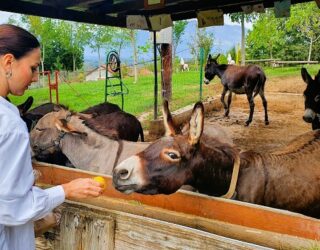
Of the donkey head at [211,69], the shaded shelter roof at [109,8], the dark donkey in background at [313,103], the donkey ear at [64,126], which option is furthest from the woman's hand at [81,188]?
the donkey head at [211,69]

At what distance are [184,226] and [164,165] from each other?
2.06ft

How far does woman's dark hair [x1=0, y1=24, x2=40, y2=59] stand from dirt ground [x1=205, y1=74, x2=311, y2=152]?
19.6 feet

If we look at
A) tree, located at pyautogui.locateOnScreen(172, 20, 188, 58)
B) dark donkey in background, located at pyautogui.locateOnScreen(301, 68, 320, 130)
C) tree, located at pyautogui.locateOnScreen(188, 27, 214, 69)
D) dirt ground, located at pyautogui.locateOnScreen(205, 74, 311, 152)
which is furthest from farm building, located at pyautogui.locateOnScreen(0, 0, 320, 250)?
tree, located at pyautogui.locateOnScreen(172, 20, 188, 58)

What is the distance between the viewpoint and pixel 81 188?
1610 mm

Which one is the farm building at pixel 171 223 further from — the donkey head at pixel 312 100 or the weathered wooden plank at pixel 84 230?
the donkey head at pixel 312 100

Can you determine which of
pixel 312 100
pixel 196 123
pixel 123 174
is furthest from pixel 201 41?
pixel 123 174

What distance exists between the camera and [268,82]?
17.2m

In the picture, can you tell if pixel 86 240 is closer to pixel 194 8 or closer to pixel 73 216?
pixel 73 216

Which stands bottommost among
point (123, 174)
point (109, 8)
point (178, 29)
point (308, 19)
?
point (123, 174)

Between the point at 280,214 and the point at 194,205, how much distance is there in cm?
51

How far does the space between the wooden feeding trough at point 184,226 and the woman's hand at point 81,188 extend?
0.38m

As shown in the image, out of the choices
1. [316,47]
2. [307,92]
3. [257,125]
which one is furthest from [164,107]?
[316,47]

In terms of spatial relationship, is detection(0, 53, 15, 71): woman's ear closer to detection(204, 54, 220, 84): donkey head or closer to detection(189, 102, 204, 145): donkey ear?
detection(189, 102, 204, 145): donkey ear

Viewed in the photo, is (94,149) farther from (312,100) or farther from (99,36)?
(99,36)
